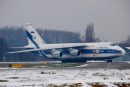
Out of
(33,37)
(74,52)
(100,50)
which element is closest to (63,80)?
(100,50)

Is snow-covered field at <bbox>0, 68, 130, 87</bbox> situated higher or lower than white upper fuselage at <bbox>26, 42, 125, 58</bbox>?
lower

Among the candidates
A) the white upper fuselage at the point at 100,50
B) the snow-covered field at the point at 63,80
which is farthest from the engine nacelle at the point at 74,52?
the snow-covered field at the point at 63,80

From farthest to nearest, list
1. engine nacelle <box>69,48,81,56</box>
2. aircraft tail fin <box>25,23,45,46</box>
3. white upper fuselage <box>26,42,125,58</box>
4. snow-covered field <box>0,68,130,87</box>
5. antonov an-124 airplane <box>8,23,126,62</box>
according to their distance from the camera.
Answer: aircraft tail fin <box>25,23,45,46</box>
engine nacelle <box>69,48,81,56</box>
antonov an-124 airplane <box>8,23,126,62</box>
white upper fuselage <box>26,42,125,58</box>
snow-covered field <box>0,68,130,87</box>

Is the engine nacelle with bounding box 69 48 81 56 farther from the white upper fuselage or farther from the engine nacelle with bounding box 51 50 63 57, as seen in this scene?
the engine nacelle with bounding box 51 50 63 57

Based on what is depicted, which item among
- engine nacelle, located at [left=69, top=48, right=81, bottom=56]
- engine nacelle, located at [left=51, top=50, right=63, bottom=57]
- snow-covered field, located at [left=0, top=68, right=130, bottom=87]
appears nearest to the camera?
snow-covered field, located at [left=0, top=68, right=130, bottom=87]

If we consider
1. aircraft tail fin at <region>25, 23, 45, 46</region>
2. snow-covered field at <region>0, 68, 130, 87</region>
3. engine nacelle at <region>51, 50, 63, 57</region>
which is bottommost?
snow-covered field at <region>0, 68, 130, 87</region>

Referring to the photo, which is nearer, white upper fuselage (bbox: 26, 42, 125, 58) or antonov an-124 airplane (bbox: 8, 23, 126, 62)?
white upper fuselage (bbox: 26, 42, 125, 58)

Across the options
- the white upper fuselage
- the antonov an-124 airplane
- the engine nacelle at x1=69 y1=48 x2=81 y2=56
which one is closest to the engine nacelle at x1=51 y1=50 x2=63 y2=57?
the antonov an-124 airplane

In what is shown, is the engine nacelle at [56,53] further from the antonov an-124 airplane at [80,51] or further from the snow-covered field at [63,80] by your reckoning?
the snow-covered field at [63,80]

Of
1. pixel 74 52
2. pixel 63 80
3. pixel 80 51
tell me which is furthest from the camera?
pixel 80 51

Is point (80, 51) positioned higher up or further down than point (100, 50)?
further down

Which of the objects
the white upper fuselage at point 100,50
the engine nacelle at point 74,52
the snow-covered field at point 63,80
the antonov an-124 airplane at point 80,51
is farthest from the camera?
the engine nacelle at point 74,52

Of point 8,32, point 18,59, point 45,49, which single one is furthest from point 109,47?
point 8,32

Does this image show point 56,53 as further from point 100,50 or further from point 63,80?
point 63,80
